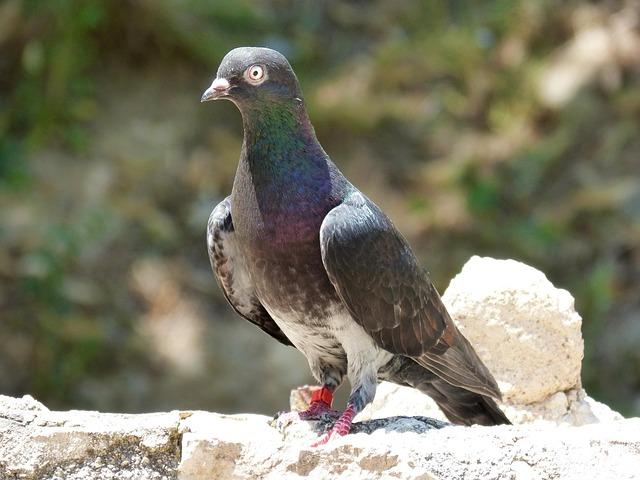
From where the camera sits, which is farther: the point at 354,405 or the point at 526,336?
the point at 526,336

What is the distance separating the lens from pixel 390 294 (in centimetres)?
582

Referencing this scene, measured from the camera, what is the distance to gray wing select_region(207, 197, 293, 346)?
6.09 metres

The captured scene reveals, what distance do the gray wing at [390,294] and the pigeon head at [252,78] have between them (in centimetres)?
66

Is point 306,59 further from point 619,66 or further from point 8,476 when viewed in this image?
point 8,476

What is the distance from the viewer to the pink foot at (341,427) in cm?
523

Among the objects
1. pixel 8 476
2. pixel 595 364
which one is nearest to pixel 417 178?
pixel 595 364

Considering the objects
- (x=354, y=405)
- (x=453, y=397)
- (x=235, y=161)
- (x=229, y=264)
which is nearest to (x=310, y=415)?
(x=354, y=405)

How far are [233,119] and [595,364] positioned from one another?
17.0 ft

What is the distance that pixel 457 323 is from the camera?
21.6ft

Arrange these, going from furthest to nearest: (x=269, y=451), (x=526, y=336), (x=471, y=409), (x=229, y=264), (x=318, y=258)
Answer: (x=471, y=409) < (x=526, y=336) < (x=229, y=264) < (x=318, y=258) < (x=269, y=451)

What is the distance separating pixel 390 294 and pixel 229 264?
3.01 feet

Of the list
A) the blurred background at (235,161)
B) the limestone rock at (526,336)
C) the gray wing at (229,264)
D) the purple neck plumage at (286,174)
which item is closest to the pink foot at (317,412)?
the gray wing at (229,264)

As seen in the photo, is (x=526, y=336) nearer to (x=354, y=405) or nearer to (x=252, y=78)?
(x=354, y=405)

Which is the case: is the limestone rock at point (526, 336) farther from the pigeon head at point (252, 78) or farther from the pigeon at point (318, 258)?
the pigeon head at point (252, 78)
